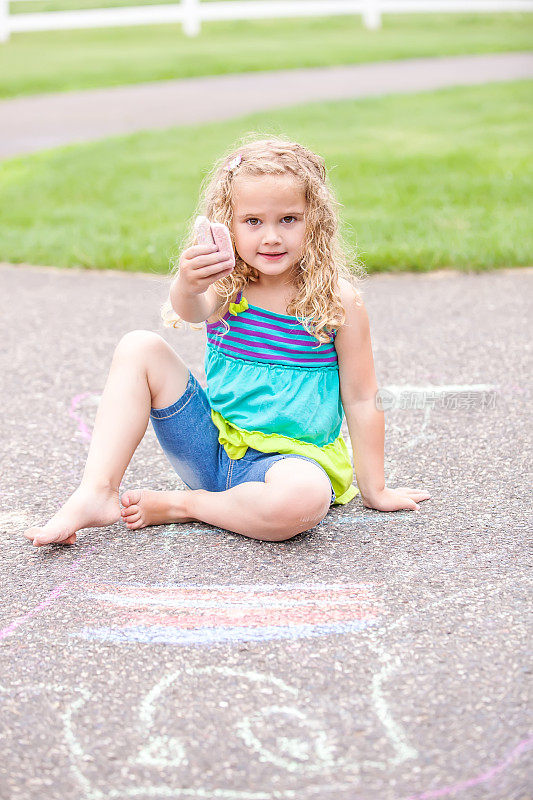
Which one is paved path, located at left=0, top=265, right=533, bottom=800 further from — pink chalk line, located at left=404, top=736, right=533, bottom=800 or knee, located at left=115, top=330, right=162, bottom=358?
knee, located at left=115, top=330, right=162, bottom=358

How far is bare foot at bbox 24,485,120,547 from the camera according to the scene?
7.53 feet

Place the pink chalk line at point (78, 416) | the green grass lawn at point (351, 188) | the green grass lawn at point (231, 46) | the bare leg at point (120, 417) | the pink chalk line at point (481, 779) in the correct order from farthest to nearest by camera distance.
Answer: the green grass lawn at point (231, 46) < the green grass lawn at point (351, 188) < the pink chalk line at point (78, 416) < the bare leg at point (120, 417) < the pink chalk line at point (481, 779)

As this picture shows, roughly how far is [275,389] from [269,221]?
388 millimetres

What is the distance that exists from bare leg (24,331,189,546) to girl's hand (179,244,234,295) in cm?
22

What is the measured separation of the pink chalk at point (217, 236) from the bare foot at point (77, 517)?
23.9 inches

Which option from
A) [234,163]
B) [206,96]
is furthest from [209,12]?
[234,163]

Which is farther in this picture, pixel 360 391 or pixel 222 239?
pixel 360 391

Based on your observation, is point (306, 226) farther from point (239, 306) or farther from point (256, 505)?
point (256, 505)

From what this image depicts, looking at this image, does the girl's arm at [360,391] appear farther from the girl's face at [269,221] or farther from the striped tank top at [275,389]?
the girl's face at [269,221]

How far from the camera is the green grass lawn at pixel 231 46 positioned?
39.3 feet

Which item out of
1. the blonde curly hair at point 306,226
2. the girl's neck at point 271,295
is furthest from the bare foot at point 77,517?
the girl's neck at point 271,295

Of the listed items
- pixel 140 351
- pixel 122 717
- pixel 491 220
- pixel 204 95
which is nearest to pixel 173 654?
pixel 122 717

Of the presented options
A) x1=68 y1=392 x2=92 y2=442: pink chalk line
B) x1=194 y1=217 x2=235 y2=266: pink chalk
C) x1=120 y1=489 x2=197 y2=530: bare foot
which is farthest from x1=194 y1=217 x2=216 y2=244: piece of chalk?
x1=68 y1=392 x2=92 y2=442: pink chalk line

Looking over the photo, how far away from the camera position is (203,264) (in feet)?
7.30
